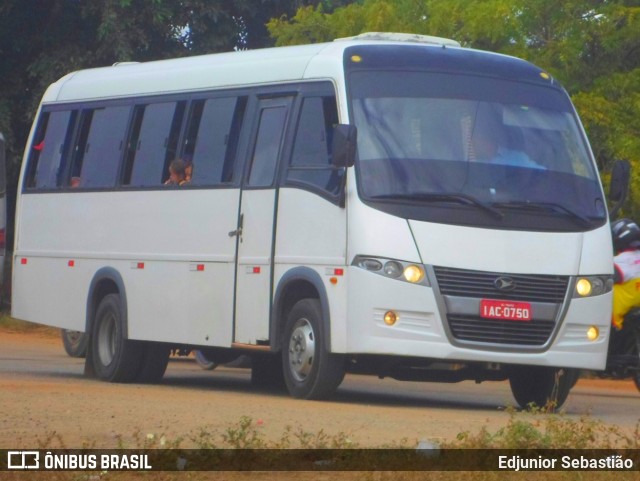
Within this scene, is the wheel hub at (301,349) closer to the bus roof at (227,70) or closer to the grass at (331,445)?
the bus roof at (227,70)

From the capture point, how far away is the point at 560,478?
27.4 ft

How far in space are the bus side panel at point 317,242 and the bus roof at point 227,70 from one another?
111 centimetres

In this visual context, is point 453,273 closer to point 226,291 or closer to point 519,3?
point 226,291

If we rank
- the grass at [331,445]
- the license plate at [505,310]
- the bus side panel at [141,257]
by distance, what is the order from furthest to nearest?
1. the bus side panel at [141,257]
2. the license plate at [505,310]
3. the grass at [331,445]

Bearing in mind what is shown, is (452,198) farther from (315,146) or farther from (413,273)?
(315,146)

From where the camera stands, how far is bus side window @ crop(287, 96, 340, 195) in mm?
13594

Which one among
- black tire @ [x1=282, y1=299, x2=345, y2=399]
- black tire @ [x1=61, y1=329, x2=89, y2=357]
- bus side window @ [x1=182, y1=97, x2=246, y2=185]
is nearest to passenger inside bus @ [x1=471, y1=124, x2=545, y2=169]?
black tire @ [x1=282, y1=299, x2=345, y2=399]

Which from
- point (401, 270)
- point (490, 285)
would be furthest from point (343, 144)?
point (490, 285)

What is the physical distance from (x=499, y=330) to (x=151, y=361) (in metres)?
4.79

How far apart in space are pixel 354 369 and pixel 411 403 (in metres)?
1.19

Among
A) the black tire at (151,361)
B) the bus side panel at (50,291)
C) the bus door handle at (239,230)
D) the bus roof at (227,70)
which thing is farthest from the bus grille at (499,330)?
the bus side panel at (50,291)

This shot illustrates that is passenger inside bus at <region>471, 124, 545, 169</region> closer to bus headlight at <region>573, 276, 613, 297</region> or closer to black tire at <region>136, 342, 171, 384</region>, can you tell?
bus headlight at <region>573, 276, 613, 297</region>

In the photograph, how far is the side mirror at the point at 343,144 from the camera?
1301cm

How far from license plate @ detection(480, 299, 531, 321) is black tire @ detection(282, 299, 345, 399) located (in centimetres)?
124
